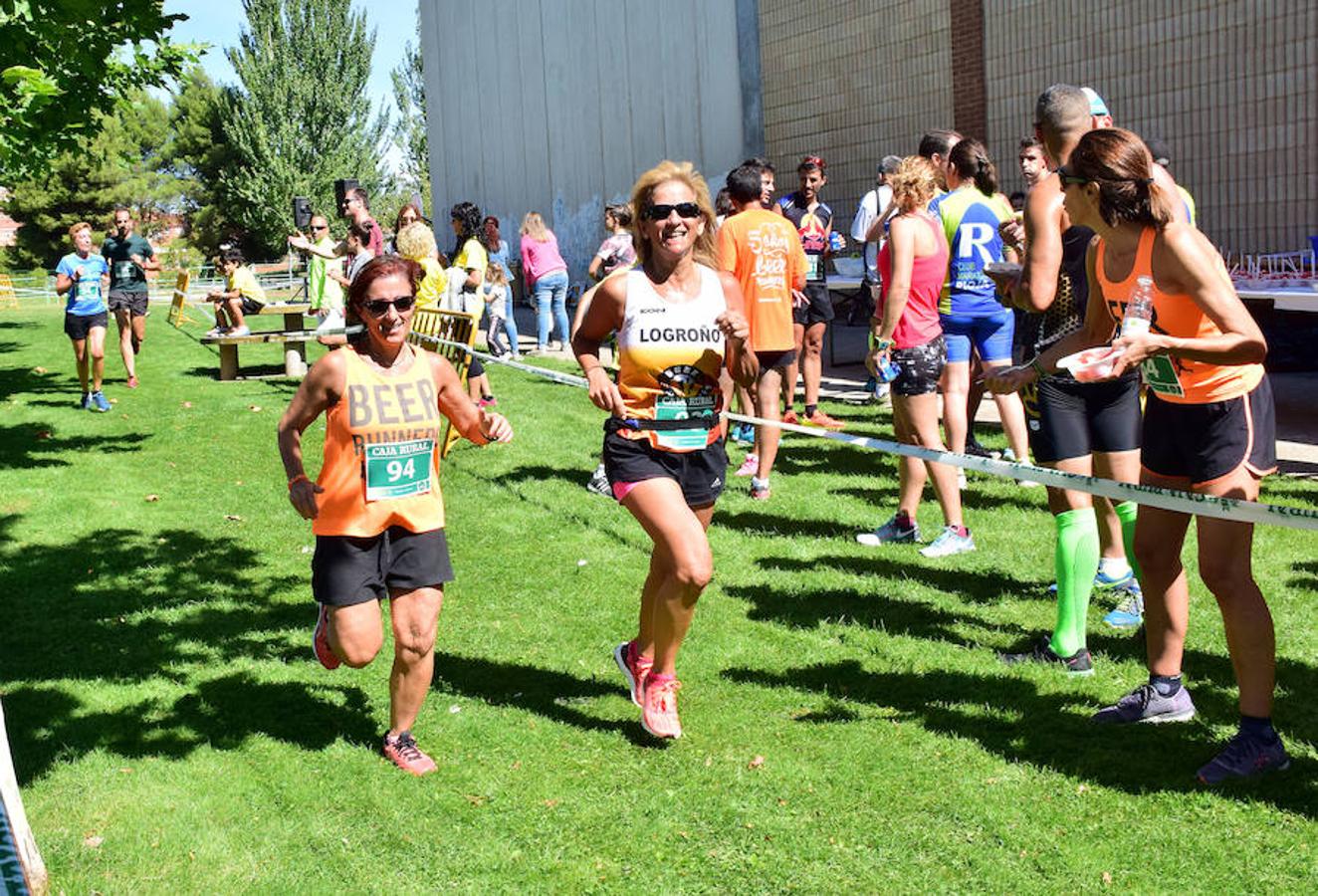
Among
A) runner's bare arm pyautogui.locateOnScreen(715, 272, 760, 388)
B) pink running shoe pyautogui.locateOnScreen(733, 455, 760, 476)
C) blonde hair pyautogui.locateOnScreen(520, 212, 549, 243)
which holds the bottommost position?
pink running shoe pyautogui.locateOnScreen(733, 455, 760, 476)

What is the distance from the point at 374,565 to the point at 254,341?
12.6 metres

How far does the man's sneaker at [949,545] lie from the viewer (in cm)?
696

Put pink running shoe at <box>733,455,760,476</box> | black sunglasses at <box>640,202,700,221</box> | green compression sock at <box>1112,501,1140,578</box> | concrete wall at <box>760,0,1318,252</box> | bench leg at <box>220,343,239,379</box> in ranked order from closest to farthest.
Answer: black sunglasses at <box>640,202,700,221</box>
green compression sock at <box>1112,501,1140,578</box>
pink running shoe at <box>733,455,760,476</box>
concrete wall at <box>760,0,1318,252</box>
bench leg at <box>220,343,239,379</box>

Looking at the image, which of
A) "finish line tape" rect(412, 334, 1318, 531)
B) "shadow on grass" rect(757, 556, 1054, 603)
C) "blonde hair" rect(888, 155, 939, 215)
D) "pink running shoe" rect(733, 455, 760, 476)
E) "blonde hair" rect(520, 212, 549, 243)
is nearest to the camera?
"finish line tape" rect(412, 334, 1318, 531)

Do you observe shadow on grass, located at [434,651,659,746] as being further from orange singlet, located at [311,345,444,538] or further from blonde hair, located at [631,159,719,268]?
blonde hair, located at [631,159,719,268]

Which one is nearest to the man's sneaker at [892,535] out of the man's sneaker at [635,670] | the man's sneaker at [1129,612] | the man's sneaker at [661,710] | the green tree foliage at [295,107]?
the man's sneaker at [1129,612]

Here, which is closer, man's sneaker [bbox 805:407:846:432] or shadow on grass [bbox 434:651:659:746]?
shadow on grass [bbox 434:651:659:746]

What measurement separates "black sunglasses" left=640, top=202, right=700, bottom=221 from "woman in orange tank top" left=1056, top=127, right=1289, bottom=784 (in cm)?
126

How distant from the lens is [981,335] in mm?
7574

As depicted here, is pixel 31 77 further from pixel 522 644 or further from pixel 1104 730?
pixel 1104 730

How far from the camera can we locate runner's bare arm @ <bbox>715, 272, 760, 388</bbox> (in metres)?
4.65

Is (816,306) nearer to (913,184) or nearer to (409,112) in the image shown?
(913,184)

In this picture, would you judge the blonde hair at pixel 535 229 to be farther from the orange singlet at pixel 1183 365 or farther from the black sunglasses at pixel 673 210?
the orange singlet at pixel 1183 365

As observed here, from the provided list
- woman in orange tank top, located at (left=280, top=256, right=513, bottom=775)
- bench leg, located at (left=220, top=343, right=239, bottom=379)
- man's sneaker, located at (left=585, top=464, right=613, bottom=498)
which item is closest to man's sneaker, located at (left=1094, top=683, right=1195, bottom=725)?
woman in orange tank top, located at (left=280, top=256, right=513, bottom=775)
